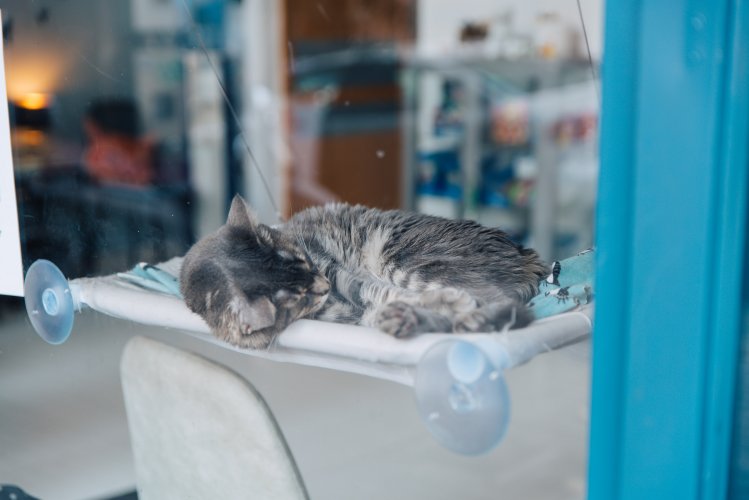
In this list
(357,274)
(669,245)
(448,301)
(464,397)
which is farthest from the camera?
(357,274)

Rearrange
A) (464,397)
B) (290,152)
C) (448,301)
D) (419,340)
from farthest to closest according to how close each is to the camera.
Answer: (290,152)
(448,301)
(419,340)
(464,397)

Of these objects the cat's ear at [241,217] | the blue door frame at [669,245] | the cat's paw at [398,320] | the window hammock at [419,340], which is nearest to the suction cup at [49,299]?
the window hammock at [419,340]

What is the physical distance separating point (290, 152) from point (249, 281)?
10.3 feet

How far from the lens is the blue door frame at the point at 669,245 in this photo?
564 mm

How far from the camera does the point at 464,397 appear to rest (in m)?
0.75

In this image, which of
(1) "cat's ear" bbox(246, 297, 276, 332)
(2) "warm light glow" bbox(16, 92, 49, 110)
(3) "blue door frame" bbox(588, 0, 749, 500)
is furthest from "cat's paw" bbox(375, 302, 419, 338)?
(2) "warm light glow" bbox(16, 92, 49, 110)

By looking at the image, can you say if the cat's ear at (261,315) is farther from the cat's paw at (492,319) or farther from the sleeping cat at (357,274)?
the cat's paw at (492,319)

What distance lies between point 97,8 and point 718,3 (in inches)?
56.3

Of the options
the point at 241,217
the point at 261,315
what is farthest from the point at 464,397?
the point at 241,217

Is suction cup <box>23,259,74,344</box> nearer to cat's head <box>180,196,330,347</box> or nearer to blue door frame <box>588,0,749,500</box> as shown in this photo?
cat's head <box>180,196,330,347</box>

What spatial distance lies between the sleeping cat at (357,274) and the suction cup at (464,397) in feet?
0.32

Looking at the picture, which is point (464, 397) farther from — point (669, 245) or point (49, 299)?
point (49, 299)

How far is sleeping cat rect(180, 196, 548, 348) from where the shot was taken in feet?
3.37

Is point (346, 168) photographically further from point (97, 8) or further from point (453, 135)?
point (97, 8)
